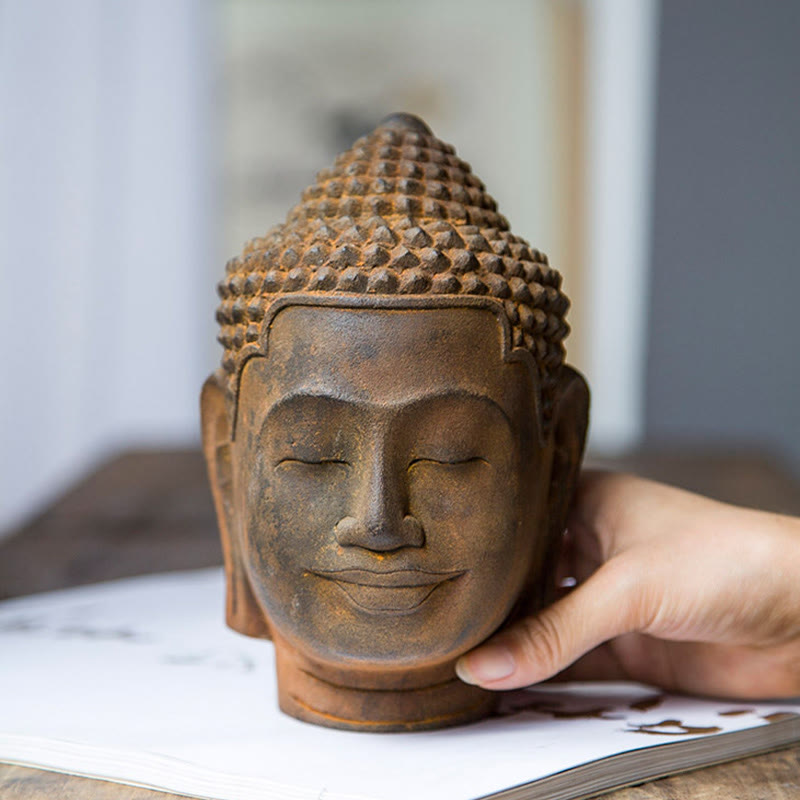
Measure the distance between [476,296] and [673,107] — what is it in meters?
4.06

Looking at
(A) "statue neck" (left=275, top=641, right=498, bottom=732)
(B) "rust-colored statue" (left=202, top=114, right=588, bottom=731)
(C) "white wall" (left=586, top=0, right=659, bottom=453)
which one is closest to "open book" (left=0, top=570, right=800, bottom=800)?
(A) "statue neck" (left=275, top=641, right=498, bottom=732)

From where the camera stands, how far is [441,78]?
582 centimetres

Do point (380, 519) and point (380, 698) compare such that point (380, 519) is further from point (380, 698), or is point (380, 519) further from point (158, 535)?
point (158, 535)

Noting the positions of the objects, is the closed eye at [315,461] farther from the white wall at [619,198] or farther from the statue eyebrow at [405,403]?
the white wall at [619,198]

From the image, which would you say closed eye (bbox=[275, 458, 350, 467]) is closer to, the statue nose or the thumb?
the statue nose

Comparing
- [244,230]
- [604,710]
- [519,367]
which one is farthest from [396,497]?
[244,230]

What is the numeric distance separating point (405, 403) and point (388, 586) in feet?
0.87

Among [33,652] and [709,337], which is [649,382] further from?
[33,652]

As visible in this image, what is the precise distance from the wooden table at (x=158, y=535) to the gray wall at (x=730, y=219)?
653 mm

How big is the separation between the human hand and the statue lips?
18 centimetres

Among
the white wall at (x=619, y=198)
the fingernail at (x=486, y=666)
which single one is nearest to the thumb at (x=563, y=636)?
the fingernail at (x=486, y=666)

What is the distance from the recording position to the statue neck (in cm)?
169

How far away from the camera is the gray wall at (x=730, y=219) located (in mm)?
5059

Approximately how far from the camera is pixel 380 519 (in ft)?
4.93
